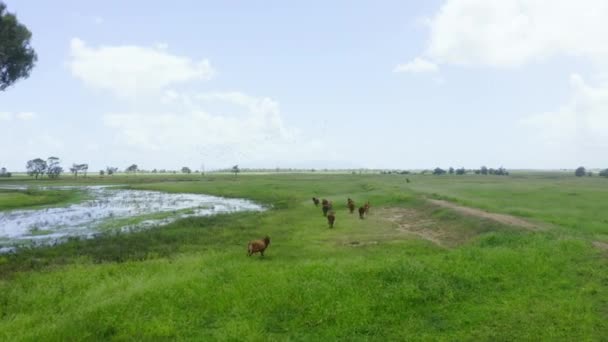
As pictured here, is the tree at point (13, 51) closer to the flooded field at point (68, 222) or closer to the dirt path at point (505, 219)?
the flooded field at point (68, 222)

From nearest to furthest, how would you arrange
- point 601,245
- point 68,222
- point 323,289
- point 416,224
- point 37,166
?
point 323,289 < point 601,245 < point 416,224 < point 68,222 < point 37,166

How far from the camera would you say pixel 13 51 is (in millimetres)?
29281

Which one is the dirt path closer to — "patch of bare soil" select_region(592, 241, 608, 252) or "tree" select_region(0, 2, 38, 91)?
"patch of bare soil" select_region(592, 241, 608, 252)

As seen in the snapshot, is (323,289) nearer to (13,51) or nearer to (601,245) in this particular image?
(601,245)

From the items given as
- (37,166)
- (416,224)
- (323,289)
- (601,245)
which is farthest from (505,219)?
(37,166)

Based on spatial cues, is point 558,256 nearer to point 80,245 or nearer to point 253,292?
point 253,292

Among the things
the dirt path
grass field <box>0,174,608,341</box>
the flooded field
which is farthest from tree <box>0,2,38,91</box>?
the dirt path

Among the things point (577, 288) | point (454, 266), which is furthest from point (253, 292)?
point (577, 288)

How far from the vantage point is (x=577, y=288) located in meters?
13.3

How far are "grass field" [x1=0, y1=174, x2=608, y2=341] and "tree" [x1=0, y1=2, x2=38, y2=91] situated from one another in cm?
1506

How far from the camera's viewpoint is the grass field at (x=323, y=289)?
1106 cm

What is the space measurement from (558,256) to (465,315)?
7.50m

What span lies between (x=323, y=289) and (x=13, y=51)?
2959 cm

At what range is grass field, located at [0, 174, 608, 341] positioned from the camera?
11.1 metres
